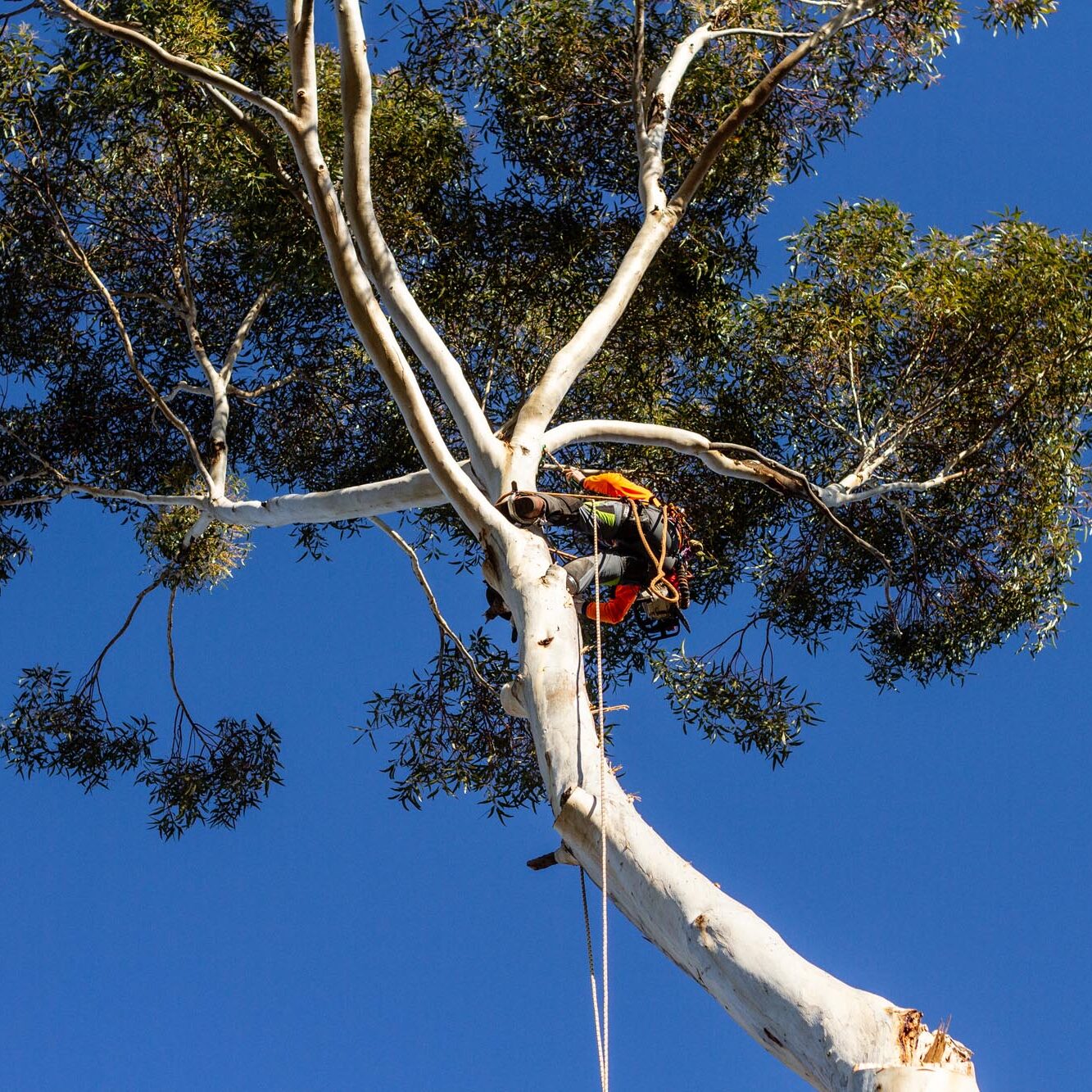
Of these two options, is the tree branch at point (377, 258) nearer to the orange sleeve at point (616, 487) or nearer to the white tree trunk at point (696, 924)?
the orange sleeve at point (616, 487)

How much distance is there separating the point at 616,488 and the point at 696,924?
2349mm

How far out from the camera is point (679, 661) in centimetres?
1000

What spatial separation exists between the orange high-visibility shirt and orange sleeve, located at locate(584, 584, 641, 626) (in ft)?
1.29

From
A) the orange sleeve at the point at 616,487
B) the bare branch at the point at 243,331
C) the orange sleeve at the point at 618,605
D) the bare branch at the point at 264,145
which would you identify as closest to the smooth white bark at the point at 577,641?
the orange sleeve at the point at 616,487

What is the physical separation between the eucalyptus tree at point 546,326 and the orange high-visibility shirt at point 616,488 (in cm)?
275

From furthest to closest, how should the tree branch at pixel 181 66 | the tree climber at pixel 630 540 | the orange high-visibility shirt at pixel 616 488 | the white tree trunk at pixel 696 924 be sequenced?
the tree branch at pixel 181 66 → the orange high-visibility shirt at pixel 616 488 → the tree climber at pixel 630 540 → the white tree trunk at pixel 696 924

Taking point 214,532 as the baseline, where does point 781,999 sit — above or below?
below

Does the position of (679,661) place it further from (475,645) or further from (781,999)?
(781,999)

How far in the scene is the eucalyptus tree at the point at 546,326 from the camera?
8.91m

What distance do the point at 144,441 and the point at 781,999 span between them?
327 inches

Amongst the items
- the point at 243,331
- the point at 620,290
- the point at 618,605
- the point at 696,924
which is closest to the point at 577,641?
the point at 618,605

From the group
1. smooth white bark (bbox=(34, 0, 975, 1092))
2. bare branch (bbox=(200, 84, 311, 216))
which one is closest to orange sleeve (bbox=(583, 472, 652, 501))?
smooth white bark (bbox=(34, 0, 975, 1092))

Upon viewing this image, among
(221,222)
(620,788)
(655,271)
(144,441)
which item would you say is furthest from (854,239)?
(620,788)

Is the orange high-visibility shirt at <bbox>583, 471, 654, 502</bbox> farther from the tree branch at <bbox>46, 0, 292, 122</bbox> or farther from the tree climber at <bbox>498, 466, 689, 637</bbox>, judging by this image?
the tree branch at <bbox>46, 0, 292, 122</bbox>
